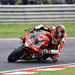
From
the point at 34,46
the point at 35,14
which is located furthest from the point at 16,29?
the point at 34,46

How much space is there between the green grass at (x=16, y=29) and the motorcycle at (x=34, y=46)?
6.23 m

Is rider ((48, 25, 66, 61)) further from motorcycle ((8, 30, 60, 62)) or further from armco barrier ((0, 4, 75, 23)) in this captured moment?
armco barrier ((0, 4, 75, 23))

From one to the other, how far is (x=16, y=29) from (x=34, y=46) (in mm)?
8341

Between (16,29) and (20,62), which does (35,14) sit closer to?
(16,29)

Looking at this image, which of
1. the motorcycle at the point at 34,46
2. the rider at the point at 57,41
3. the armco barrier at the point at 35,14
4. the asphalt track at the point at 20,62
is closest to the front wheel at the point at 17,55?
the motorcycle at the point at 34,46

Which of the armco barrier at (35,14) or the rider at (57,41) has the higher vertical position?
the rider at (57,41)

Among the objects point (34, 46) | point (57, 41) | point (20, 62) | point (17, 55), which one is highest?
point (57, 41)

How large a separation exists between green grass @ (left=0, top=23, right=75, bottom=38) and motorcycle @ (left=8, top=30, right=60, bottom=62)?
6.23 m

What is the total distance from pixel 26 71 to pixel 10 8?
1113 centimetres

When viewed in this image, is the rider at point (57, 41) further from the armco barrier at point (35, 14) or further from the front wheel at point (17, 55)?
the armco barrier at point (35, 14)

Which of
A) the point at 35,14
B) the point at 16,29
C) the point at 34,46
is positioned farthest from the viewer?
the point at 35,14

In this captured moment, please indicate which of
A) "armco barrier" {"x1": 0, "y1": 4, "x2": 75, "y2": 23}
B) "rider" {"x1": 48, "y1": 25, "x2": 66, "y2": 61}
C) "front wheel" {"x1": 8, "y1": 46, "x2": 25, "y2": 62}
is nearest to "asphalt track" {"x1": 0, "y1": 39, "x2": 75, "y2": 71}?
"front wheel" {"x1": 8, "y1": 46, "x2": 25, "y2": 62}

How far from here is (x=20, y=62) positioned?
527 inches

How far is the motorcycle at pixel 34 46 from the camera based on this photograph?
1320 cm
